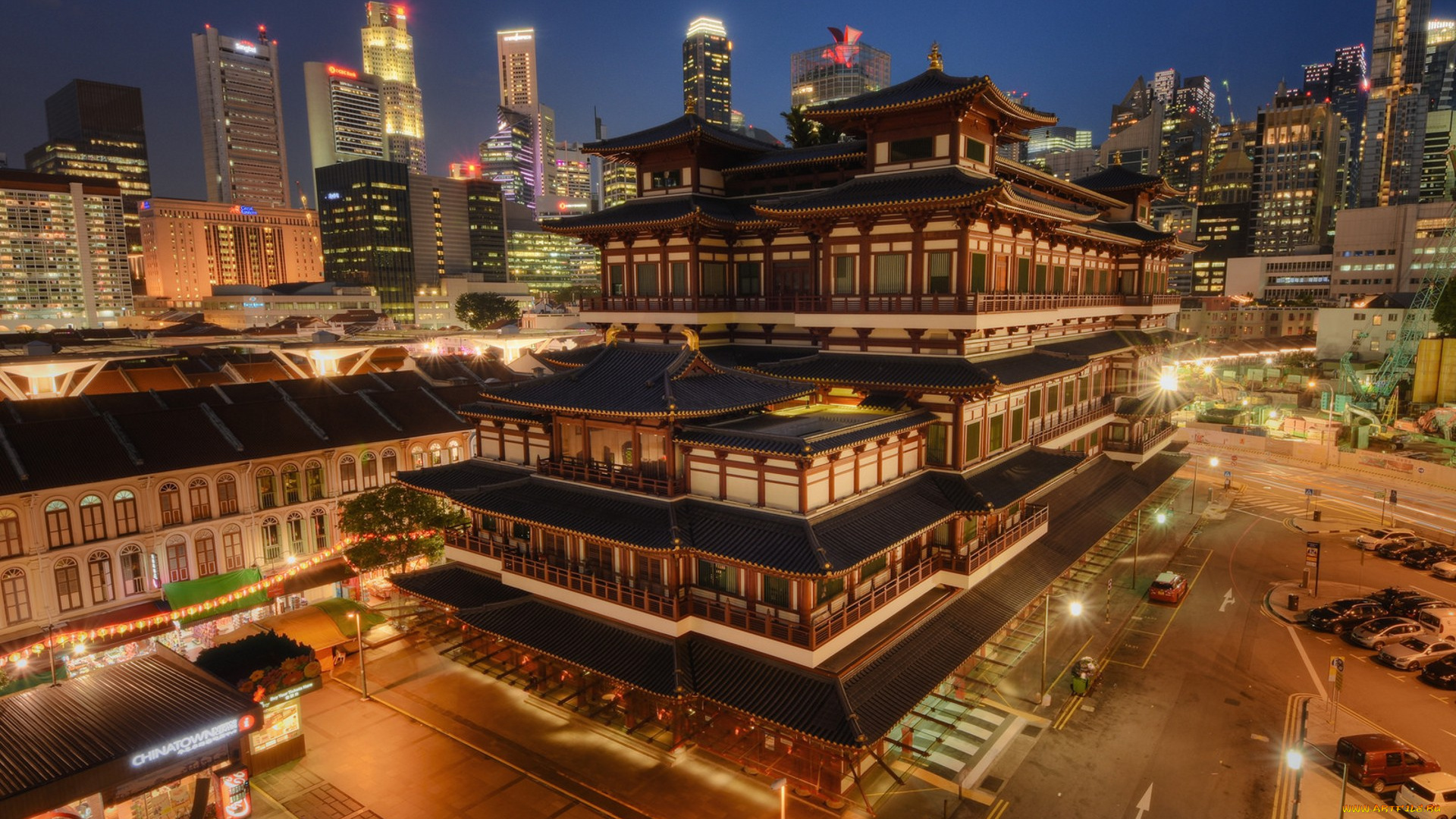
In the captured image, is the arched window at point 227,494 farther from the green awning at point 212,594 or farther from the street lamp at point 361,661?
the street lamp at point 361,661

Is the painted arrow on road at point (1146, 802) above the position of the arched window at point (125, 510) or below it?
below

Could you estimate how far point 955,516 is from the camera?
101 ft

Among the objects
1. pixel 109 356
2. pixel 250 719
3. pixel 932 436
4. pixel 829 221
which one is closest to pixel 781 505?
pixel 932 436

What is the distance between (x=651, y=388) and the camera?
28094mm

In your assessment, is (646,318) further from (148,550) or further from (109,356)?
(109,356)

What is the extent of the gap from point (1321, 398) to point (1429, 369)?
10.9 metres

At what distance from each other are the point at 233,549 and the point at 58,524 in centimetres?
808

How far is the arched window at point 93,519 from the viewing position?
38875mm

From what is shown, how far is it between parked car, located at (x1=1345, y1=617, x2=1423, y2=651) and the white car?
13.6 metres

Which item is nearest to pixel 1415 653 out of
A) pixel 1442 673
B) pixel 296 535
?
pixel 1442 673

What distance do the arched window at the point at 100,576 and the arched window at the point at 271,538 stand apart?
23.5 ft

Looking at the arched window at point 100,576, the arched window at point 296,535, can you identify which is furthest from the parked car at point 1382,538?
the arched window at point 100,576

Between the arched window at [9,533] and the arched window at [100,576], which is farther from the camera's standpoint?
the arched window at [100,576]

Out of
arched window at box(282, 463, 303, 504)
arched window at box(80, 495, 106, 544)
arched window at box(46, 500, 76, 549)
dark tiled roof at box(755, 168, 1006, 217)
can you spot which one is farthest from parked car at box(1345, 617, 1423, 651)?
arched window at box(46, 500, 76, 549)
